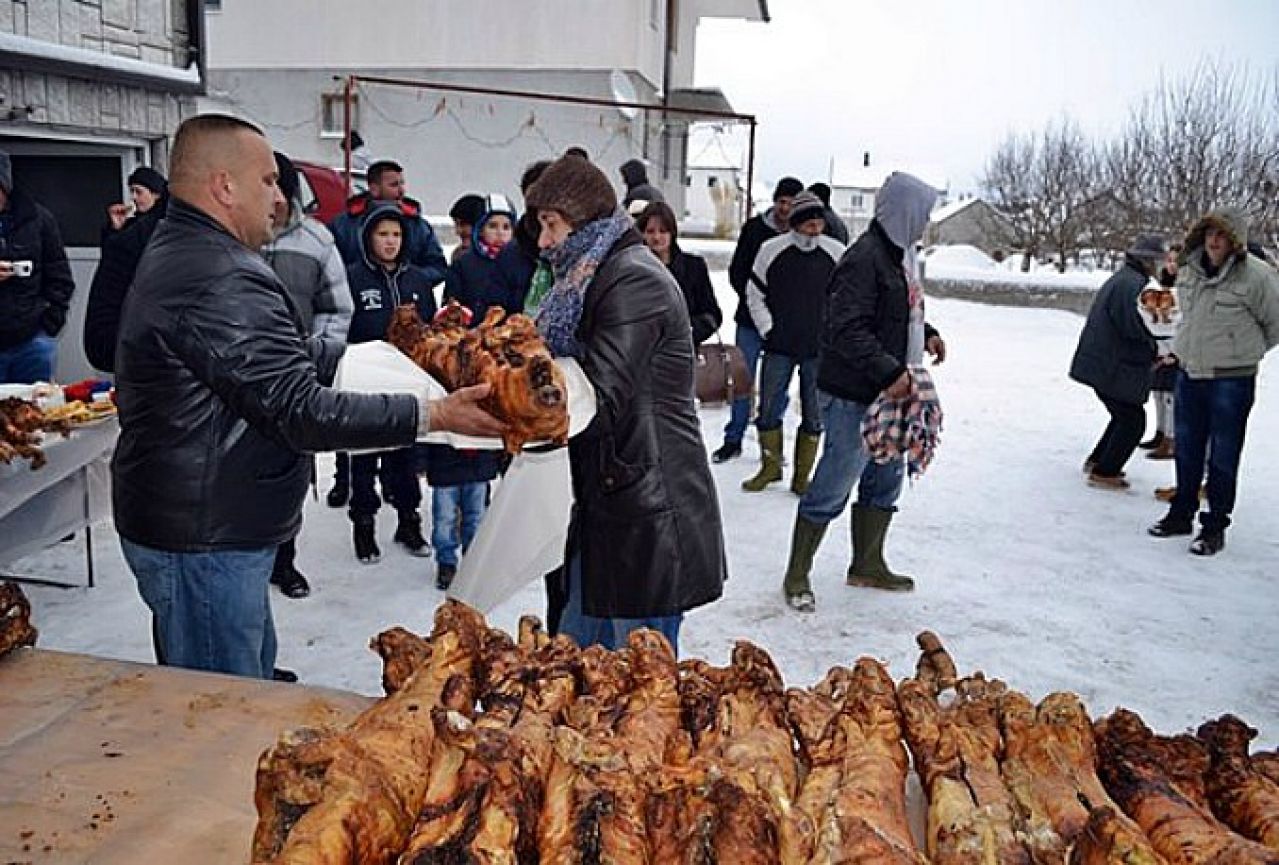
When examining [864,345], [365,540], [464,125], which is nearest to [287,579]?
[365,540]

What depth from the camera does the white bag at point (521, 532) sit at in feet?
10.3

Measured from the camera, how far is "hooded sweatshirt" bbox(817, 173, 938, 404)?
4680 millimetres

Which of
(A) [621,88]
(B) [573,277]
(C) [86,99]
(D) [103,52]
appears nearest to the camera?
(B) [573,277]

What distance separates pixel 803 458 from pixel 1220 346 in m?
2.59

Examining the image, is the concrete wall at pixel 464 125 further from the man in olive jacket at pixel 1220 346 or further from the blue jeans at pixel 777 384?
the man in olive jacket at pixel 1220 346

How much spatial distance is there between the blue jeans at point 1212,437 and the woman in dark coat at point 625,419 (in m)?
4.29

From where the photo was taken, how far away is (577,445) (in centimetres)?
312

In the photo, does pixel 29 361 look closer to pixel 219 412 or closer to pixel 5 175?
pixel 5 175

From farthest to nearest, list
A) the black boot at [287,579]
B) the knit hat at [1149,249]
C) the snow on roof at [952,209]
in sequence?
the snow on roof at [952,209]
the knit hat at [1149,249]
the black boot at [287,579]

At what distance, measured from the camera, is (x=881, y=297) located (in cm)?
476

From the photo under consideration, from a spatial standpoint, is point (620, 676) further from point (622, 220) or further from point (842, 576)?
point (842, 576)

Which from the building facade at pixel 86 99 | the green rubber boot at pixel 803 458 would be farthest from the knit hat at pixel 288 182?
the green rubber boot at pixel 803 458

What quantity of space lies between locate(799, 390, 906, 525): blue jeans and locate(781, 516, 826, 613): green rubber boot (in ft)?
0.16

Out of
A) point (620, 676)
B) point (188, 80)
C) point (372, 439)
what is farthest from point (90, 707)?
point (188, 80)
